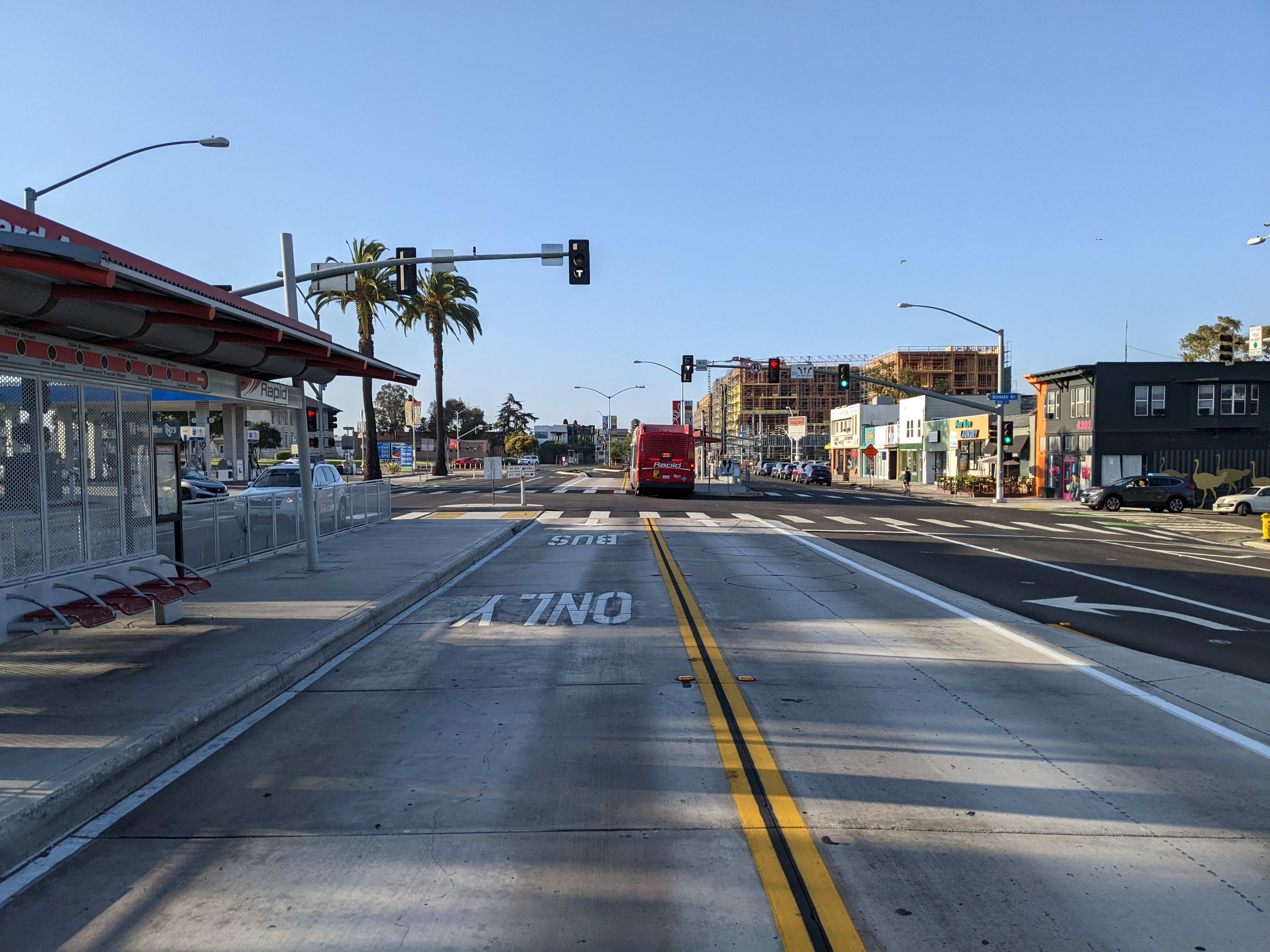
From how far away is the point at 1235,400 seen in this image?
1793 inches

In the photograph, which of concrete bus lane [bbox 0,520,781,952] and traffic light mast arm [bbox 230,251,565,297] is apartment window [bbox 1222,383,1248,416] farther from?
concrete bus lane [bbox 0,520,781,952]

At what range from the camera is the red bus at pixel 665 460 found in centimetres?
4388

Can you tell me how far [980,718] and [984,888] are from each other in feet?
9.93

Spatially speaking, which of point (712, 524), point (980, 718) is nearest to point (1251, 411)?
point (712, 524)

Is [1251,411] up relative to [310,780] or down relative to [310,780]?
up

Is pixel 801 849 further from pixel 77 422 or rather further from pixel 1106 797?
pixel 77 422

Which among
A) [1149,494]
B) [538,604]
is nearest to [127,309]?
[538,604]

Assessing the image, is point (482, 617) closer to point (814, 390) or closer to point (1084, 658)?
point (1084, 658)

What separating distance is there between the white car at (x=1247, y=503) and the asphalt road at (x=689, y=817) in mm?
30854

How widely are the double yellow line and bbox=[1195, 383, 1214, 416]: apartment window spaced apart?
46.5 m

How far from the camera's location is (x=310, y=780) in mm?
5887

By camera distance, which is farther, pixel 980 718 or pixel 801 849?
pixel 980 718

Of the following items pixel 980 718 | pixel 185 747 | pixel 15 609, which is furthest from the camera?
pixel 15 609

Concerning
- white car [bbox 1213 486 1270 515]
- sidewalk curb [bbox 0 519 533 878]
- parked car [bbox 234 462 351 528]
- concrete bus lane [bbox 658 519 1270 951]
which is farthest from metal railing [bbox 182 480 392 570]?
white car [bbox 1213 486 1270 515]
